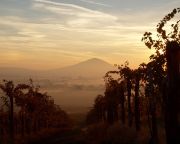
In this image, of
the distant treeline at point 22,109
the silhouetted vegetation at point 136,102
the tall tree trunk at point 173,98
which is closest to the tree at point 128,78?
the silhouetted vegetation at point 136,102

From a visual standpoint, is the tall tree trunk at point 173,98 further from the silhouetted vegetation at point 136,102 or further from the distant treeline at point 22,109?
the distant treeline at point 22,109

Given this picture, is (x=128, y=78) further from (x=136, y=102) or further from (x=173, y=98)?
(x=173, y=98)

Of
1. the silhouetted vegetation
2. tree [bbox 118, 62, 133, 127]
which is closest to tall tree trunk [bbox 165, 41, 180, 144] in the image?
the silhouetted vegetation

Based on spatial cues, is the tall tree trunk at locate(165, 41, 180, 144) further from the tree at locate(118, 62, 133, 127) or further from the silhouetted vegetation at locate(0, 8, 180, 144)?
the tree at locate(118, 62, 133, 127)

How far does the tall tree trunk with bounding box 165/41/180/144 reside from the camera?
9.39 m

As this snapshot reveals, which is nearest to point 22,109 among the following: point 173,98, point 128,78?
point 128,78

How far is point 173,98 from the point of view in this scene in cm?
952

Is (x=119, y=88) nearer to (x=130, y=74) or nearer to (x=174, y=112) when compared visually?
(x=130, y=74)

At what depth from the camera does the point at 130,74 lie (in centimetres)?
3919

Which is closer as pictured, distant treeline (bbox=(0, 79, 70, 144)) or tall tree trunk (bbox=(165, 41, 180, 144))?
tall tree trunk (bbox=(165, 41, 180, 144))

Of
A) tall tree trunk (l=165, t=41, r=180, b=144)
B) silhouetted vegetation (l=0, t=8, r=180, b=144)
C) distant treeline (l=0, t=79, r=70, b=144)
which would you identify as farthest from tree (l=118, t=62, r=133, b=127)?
tall tree trunk (l=165, t=41, r=180, b=144)

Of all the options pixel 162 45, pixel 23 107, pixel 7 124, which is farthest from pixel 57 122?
pixel 162 45

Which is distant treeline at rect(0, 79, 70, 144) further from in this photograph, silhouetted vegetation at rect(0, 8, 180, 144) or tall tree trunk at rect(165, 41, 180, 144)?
tall tree trunk at rect(165, 41, 180, 144)

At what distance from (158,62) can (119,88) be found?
28.4 metres
